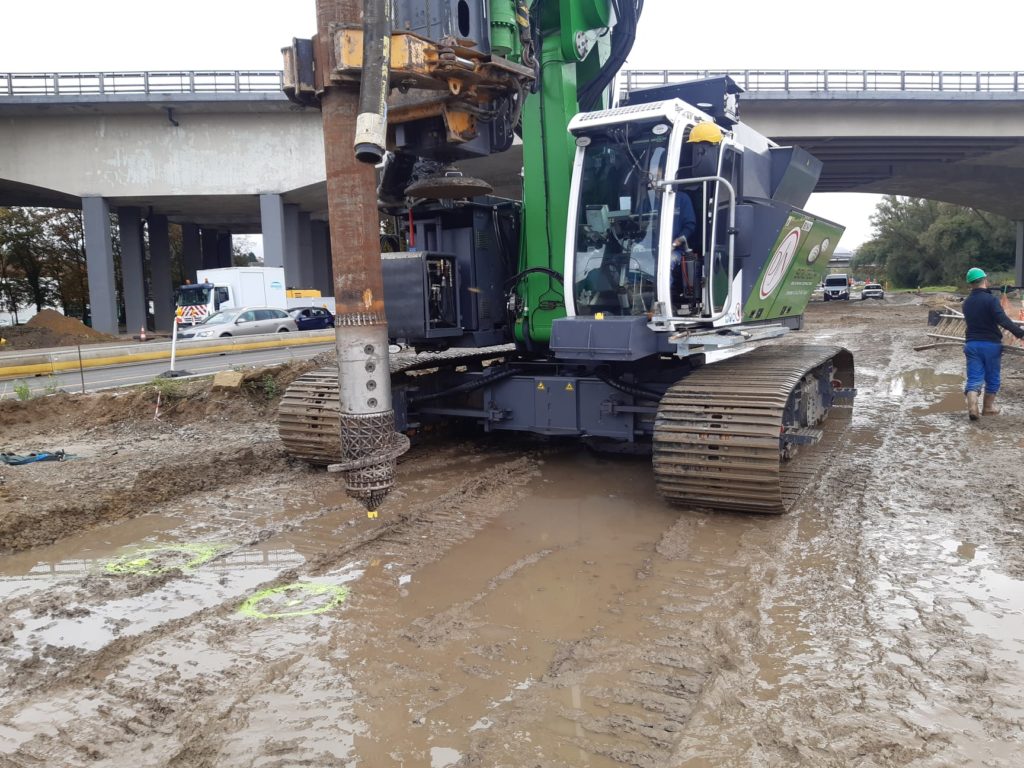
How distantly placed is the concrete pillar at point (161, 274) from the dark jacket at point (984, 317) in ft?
121

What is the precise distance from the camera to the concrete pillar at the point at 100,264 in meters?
28.5

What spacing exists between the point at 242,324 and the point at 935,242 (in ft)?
213

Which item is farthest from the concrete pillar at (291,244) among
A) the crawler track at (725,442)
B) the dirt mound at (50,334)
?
the crawler track at (725,442)

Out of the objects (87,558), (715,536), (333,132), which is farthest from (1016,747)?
(87,558)

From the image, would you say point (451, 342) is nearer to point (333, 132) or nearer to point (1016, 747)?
point (333, 132)

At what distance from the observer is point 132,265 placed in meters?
34.4

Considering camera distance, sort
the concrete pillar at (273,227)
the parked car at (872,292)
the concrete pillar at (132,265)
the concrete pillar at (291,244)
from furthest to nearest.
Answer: the parked car at (872,292) < the concrete pillar at (132,265) < the concrete pillar at (291,244) < the concrete pillar at (273,227)

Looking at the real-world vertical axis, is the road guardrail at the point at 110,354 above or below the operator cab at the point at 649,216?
below

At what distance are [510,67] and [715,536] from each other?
3.43 m

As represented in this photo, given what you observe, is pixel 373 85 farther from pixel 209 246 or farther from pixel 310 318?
pixel 209 246

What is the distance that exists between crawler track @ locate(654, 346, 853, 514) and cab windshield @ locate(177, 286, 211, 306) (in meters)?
25.1

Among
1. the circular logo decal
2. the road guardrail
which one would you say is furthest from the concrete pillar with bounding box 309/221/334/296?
the circular logo decal

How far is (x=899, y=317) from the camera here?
30891mm

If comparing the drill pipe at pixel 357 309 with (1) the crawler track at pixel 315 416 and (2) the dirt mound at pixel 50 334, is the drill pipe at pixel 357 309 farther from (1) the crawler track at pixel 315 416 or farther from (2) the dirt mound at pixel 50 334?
(2) the dirt mound at pixel 50 334
